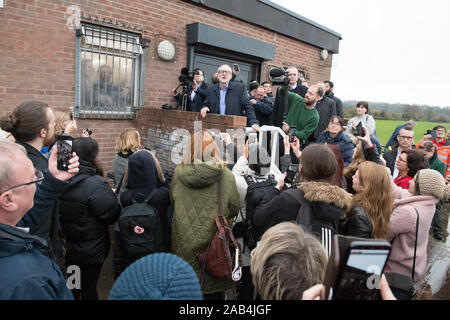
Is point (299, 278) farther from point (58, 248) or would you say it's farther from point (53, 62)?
point (53, 62)

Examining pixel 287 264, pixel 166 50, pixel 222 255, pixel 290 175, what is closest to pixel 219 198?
pixel 222 255

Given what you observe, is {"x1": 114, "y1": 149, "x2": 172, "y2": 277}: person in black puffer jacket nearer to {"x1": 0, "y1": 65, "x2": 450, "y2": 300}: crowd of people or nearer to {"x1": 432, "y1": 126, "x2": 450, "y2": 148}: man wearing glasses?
{"x1": 0, "y1": 65, "x2": 450, "y2": 300}: crowd of people

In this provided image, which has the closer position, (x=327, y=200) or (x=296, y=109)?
(x=327, y=200)

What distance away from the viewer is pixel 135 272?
103 cm

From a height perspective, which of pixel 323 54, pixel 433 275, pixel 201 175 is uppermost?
pixel 323 54

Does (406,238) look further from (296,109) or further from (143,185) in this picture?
(296,109)

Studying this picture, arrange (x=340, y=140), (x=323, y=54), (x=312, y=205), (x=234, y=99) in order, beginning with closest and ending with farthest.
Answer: (x=312, y=205)
(x=340, y=140)
(x=234, y=99)
(x=323, y=54)

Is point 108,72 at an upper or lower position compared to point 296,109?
upper

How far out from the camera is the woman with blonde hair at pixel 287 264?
1188 millimetres

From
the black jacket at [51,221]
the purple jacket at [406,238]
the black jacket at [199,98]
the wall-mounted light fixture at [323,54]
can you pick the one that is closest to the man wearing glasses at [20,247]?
the black jacket at [51,221]

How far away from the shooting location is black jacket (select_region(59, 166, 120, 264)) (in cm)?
246

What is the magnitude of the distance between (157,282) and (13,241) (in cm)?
64

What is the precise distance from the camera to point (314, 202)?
6.59 ft

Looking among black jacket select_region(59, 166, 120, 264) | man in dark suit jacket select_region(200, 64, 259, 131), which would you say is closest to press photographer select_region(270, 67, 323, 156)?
man in dark suit jacket select_region(200, 64, 259, 131)
